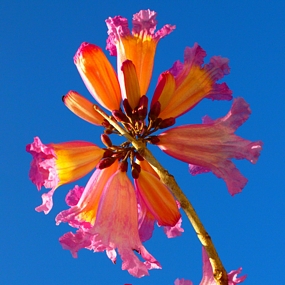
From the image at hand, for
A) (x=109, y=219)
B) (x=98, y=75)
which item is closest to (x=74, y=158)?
(x=109, y=219)

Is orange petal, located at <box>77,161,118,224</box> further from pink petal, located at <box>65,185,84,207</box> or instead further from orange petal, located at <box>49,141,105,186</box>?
pink petal, located at <box>65,185,84,207</box>

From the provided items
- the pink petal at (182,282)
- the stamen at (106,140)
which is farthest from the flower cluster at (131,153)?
the pink petal at (182,282)

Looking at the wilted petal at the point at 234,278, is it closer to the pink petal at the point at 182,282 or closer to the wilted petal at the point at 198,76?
the pink petal at the point at 182,282

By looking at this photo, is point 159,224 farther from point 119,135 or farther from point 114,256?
point 119,135

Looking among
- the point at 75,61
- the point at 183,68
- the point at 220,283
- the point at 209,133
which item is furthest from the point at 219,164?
the point at 75,61

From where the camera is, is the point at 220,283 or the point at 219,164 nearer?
the point at 220,283

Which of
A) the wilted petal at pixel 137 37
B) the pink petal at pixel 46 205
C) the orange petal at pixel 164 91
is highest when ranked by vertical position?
the wilted petal at pixel 137 37
